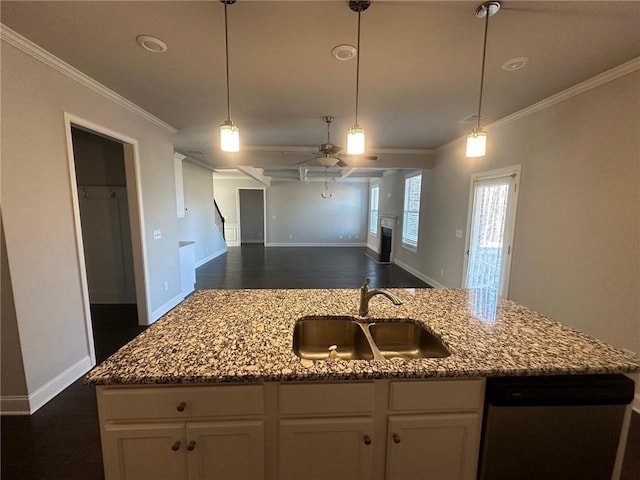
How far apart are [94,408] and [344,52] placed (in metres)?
3.25

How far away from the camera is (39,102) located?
192 cm

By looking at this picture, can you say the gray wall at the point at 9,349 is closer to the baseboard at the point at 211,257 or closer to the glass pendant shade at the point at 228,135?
the glass pendant shade at the point at 228,135

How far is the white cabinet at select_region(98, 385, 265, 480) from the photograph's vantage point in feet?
3.43

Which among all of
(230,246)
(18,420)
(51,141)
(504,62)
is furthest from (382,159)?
(230,246)

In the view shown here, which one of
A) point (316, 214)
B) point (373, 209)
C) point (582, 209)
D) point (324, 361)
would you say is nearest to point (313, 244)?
point (316, 214)

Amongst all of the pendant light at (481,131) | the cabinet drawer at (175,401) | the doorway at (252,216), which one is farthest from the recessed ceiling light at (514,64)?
the doorway at (252,216)

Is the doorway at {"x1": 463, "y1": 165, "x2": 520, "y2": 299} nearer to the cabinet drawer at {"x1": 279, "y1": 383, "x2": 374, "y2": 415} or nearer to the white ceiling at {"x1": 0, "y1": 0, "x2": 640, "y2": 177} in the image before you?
the white ceiling at {"x1": 0, "y1": 0, "x2": 640, "y2": 177}

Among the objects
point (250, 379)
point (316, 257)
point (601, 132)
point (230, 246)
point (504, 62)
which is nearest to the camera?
point (250, 379)

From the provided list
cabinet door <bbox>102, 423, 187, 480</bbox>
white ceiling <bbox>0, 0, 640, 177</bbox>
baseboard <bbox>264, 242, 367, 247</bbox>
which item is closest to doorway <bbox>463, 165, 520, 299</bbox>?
white ceiling <bbox>0, 0, 640, 177</bbox>

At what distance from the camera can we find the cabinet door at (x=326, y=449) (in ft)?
3.62

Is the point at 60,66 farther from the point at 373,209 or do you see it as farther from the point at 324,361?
the point at 373,209

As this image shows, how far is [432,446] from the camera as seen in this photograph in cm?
115

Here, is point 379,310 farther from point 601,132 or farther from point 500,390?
point 601,132

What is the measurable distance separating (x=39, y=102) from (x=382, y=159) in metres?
4.60
